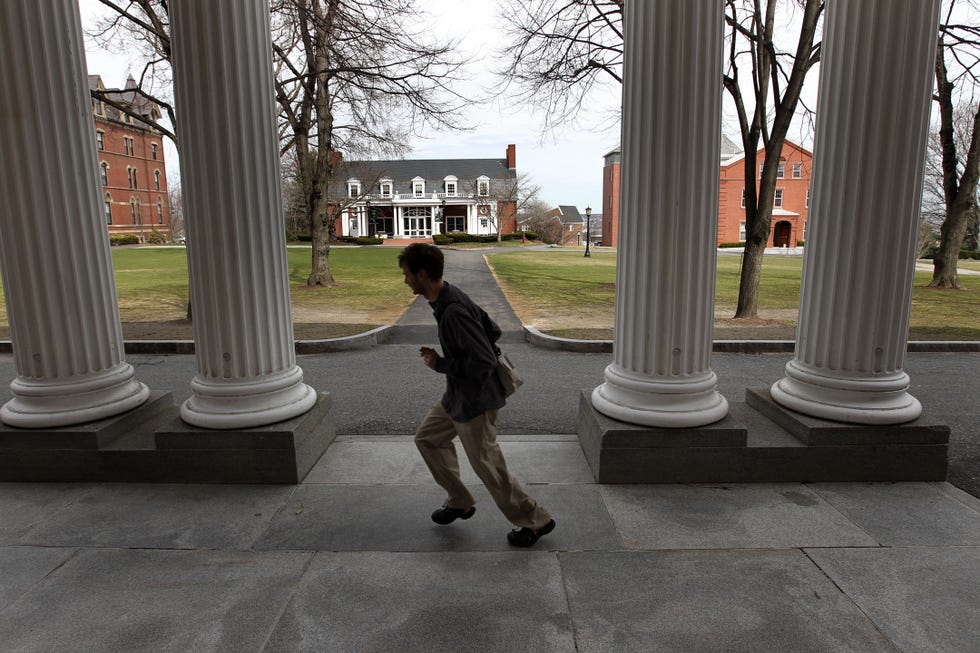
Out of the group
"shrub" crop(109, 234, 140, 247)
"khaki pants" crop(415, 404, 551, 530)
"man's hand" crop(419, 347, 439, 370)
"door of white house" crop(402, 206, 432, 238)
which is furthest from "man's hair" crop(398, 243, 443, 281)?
"door of white house" crop(402, 206, 432, 238)

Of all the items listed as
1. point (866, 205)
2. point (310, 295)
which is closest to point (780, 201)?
point (310, 295)

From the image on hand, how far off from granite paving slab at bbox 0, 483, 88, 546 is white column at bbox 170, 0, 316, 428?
2.93 feet

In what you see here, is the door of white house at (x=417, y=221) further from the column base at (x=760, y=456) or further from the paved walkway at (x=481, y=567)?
the paved walkway at (x=481, y=567)

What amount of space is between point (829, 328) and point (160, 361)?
364 inches

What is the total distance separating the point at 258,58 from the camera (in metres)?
4.26

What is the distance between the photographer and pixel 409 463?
488cm

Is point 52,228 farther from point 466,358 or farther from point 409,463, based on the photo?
point 466,358

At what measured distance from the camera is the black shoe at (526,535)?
3.53 metres

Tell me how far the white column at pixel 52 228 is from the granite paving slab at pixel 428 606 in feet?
8.86

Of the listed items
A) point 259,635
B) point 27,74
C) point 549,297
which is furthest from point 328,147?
point 259,635

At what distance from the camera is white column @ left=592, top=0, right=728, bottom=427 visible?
413 cm

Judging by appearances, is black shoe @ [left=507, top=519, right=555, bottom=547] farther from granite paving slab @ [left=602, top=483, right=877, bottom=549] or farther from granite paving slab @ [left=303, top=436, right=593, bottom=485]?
granite paving slab @ [left=303, top=436, right=593, bottom=485]

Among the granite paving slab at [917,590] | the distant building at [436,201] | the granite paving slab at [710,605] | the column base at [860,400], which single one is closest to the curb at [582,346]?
the column base at [860,400]

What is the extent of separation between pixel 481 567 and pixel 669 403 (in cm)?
192
